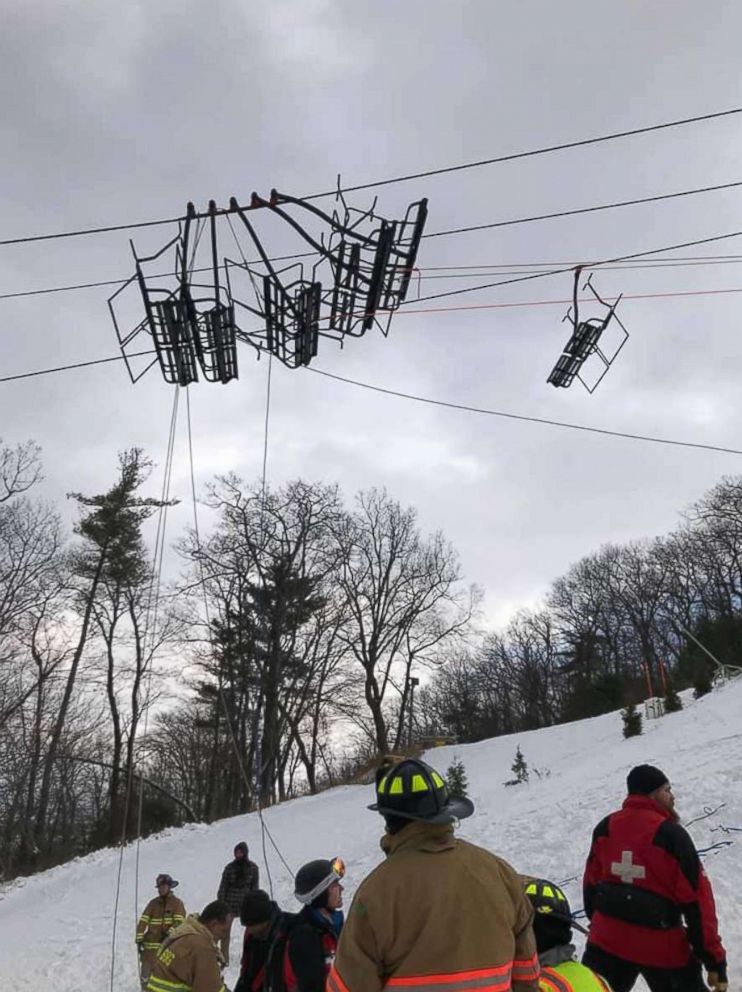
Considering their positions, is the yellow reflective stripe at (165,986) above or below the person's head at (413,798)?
below

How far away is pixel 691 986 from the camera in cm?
346

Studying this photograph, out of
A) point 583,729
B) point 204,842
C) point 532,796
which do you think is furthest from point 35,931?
point 583,729

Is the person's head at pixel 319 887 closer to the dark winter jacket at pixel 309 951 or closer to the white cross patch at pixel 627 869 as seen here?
the dark winter jacket at pixel 309 951

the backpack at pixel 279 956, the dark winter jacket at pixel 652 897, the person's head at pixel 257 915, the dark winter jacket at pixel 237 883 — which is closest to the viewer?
the dark winter jacket at pixel 652 897

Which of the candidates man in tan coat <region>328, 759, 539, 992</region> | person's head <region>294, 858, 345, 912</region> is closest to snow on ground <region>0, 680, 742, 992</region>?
person's head <region>294, 858, 345, 912</region>

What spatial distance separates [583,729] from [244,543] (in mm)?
14886

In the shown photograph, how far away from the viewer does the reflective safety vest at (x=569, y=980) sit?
8.50 feet

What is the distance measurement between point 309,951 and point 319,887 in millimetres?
283

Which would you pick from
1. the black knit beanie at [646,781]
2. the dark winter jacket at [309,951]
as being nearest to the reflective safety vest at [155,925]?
the dark winter jacket at [309,951]

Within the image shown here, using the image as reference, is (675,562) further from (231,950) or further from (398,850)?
(398,850)

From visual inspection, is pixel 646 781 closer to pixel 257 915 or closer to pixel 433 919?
pixel 433 919

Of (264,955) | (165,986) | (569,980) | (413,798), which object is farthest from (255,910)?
(413,798)

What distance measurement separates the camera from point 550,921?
2.91 m

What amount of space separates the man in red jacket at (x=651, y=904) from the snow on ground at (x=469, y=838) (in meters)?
1.92
